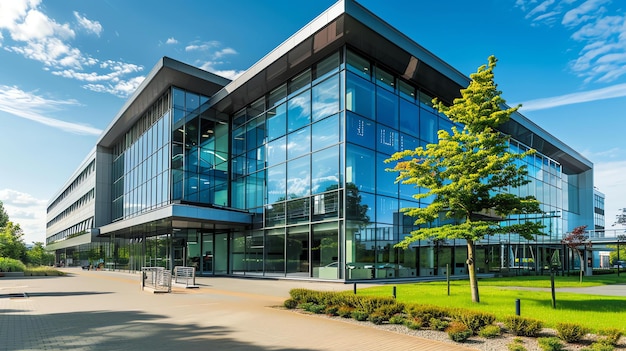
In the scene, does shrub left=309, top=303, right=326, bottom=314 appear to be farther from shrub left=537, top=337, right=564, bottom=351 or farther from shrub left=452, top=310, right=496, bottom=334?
shrub left=537, top=337, right=564, bottom=351

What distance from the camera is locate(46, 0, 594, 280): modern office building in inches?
990

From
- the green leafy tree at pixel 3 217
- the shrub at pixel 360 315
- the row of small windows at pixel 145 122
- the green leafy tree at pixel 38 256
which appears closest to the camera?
the shrub at pixel 360 315

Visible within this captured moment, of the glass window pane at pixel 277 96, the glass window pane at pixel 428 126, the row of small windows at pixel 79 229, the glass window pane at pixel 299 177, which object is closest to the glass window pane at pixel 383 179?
the glass window pane at pixel 299 177

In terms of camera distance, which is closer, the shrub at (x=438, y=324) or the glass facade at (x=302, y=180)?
the shrub at (x=438, y=324)

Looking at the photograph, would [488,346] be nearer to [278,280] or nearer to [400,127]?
[278,280]

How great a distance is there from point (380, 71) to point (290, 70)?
572cm

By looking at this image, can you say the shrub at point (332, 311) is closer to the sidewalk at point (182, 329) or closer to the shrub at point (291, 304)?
the sidewalk at point (182, 329)

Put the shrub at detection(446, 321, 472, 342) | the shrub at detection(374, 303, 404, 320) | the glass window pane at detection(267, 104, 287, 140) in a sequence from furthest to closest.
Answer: the glass window pane at detection(267, 104, 287, 140), the shrub at detection(374, 303, 404, 320), the shrub at detection(446, 321, 472, 342)

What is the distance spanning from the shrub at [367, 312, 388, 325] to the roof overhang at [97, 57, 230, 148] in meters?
26.6

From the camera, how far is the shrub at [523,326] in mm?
9336

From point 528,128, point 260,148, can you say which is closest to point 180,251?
point 260,148

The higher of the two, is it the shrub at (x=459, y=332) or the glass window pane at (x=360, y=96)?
the glass window pane at (x=360, y=96)

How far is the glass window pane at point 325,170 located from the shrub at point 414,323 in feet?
47.5

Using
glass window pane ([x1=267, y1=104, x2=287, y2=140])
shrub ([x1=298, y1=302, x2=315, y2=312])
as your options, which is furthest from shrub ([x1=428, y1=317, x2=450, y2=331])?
glass window pane ([x1=267, y1=104, x2=287, y2=140])
